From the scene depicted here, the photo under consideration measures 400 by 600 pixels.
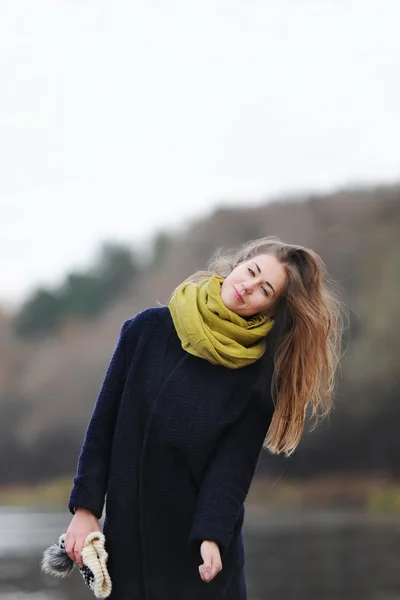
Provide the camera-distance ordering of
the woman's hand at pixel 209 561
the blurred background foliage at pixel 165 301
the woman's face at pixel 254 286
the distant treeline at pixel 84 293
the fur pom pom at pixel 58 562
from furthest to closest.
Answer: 1. the distant treeline at pixel 84 293
2. the blurred background foliage at pixel 165 301
3. the woman's face at pixel 254 286
4. the fur pom pom at pixel 58 562
5. the woman's hand at pixel 209 561

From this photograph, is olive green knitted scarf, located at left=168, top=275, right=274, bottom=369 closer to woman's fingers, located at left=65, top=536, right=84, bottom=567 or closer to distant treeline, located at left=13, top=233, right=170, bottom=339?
woman's fingers, located at left=65, top=536, right=84, bottom=567

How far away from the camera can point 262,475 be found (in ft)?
60.4

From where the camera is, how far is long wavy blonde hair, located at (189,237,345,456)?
10.2ft

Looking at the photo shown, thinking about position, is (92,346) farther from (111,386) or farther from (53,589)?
(111,386)

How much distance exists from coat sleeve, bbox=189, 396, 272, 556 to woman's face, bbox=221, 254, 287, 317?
0.24 m

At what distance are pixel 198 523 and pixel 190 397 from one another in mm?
324

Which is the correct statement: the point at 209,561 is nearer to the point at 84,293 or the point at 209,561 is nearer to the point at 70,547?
the point at 70,547

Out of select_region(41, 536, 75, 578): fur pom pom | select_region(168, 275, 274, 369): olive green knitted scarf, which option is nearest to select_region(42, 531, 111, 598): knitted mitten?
select_region(41, 536, 75, 578): fur pom pom

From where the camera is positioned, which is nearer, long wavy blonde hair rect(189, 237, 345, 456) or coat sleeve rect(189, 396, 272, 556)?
coat sleeve rect(189, 396, 272, 556)

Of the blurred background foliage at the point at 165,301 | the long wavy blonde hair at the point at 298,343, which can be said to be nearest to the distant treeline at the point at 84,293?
the blurred background foliage at the point at 165,301

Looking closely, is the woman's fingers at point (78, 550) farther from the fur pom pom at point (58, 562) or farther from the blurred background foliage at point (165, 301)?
the blurred background foliage at point (165, 301)

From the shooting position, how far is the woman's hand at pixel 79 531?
2908 millimetres

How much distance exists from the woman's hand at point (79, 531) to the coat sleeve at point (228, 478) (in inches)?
10.2

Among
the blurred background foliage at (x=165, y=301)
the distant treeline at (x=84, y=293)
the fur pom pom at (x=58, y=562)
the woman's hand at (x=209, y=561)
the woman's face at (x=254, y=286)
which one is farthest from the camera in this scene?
the distant treeline at (x=84, y=293)
